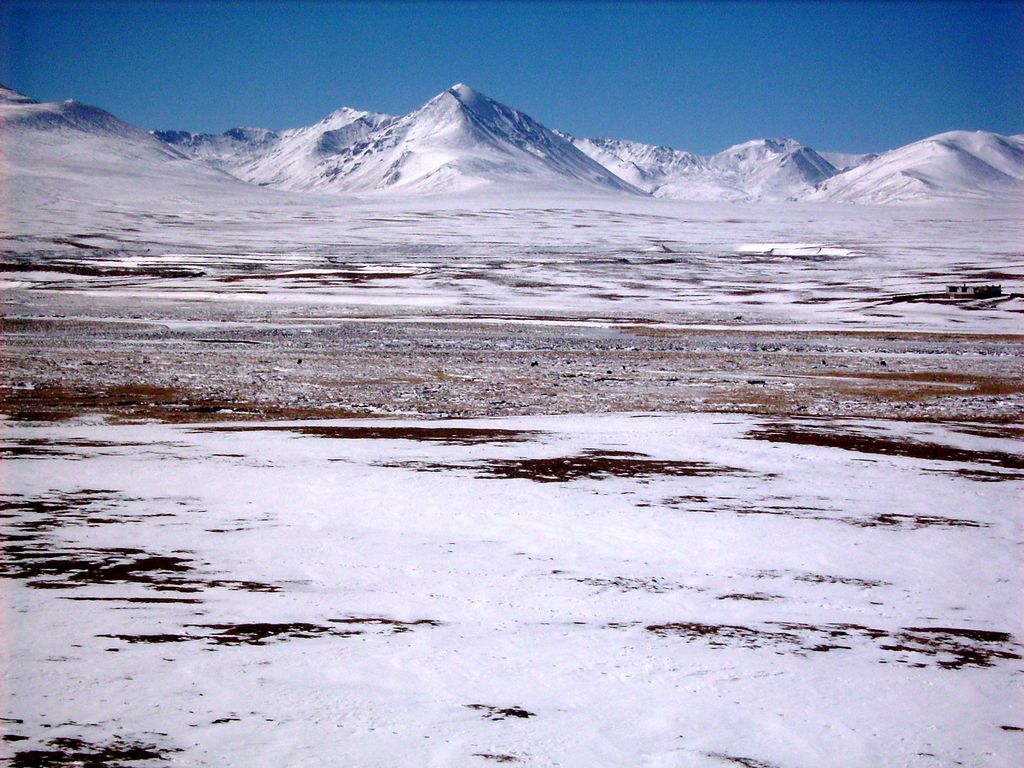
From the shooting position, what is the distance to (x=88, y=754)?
6855 mm

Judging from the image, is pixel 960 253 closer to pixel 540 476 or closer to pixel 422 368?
pixel 422 368

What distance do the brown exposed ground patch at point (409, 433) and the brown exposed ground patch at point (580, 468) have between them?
2.12 metres

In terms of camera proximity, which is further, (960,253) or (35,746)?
(960,253)

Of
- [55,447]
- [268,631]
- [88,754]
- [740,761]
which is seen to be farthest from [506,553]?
[55,447]

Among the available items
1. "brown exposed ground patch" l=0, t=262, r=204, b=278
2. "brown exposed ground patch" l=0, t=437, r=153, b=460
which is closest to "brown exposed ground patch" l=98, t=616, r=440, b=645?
"brown exposed ground patch" l=0, t=437, r=153, b=460

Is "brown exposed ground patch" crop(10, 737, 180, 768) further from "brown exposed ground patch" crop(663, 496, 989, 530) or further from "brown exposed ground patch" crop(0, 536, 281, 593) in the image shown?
"brown exposed ground patch" crop(663, 496, 989, 530)

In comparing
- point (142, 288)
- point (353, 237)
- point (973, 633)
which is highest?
point (353, 237)

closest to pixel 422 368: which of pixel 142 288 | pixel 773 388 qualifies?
pixel 773 388

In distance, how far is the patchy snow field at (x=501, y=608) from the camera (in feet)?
24.6

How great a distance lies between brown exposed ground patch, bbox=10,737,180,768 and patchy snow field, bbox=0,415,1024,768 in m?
0.02

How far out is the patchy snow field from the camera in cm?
750

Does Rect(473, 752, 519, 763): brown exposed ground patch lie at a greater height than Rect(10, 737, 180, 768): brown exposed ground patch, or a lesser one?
lesser

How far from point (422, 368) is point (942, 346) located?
23684 millimetres

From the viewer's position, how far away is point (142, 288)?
203ft
